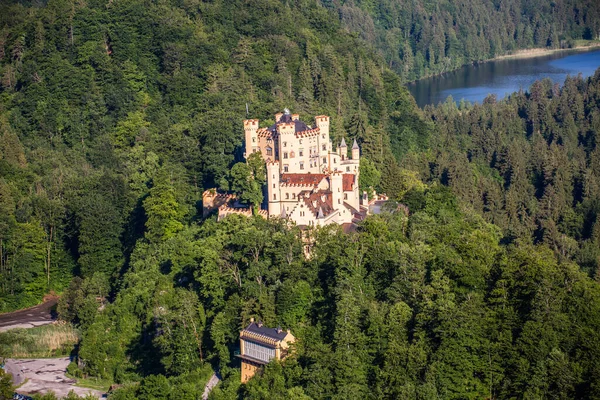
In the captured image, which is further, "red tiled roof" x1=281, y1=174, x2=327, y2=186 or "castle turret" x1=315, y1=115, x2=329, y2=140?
"castle turret" x1=315, y1=115, x2=329, y2=140

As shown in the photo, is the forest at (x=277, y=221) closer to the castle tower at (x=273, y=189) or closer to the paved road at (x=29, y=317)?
the paved road at (x=29, y=317)

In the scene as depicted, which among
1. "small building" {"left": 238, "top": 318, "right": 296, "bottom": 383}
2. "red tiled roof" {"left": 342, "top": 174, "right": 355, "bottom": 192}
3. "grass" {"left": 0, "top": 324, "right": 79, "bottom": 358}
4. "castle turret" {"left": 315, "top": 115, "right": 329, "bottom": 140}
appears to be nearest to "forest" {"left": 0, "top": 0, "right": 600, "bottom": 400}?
"small building" {"left": 238, "top": 318, "right": 296, "bottom": 383}

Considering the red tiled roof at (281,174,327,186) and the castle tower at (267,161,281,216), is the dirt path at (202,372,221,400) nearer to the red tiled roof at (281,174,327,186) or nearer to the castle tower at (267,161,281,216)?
the castle tower at (267,161,281,216)

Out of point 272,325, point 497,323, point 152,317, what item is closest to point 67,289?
point 152,317

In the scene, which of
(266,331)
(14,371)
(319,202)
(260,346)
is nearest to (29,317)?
(14,371)

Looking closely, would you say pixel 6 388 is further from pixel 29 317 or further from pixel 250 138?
pixel 250 138
